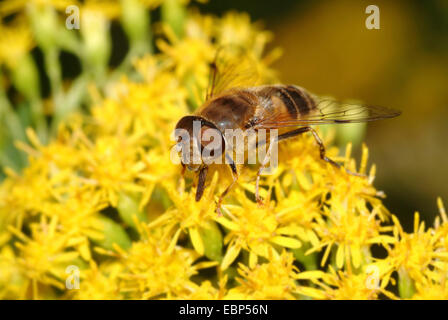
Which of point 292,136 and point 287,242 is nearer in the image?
point 287,242

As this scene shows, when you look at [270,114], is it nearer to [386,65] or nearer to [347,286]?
[347,286]

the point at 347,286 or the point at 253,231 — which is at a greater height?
the point at 253,231

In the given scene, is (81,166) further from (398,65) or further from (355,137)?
Result: (398,65)

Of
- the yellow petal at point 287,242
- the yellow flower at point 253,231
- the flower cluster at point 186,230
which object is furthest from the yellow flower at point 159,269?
the yellow petal at point 287,242

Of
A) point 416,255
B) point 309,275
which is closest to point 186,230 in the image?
point 309,275

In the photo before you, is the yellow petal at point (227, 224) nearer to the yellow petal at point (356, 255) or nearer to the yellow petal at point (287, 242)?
the yellow petal at point (287, 242)

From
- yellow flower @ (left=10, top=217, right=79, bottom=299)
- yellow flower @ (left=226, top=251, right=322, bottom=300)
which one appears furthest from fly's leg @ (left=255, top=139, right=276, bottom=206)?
yellow flower @ (left=10, top=217, right=79, bottom=299)

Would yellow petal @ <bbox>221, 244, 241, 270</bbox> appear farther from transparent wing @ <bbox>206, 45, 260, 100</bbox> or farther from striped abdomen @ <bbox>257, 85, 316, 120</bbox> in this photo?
transparent wing @ <bbox>206, 45, 260, 100</bbox>
